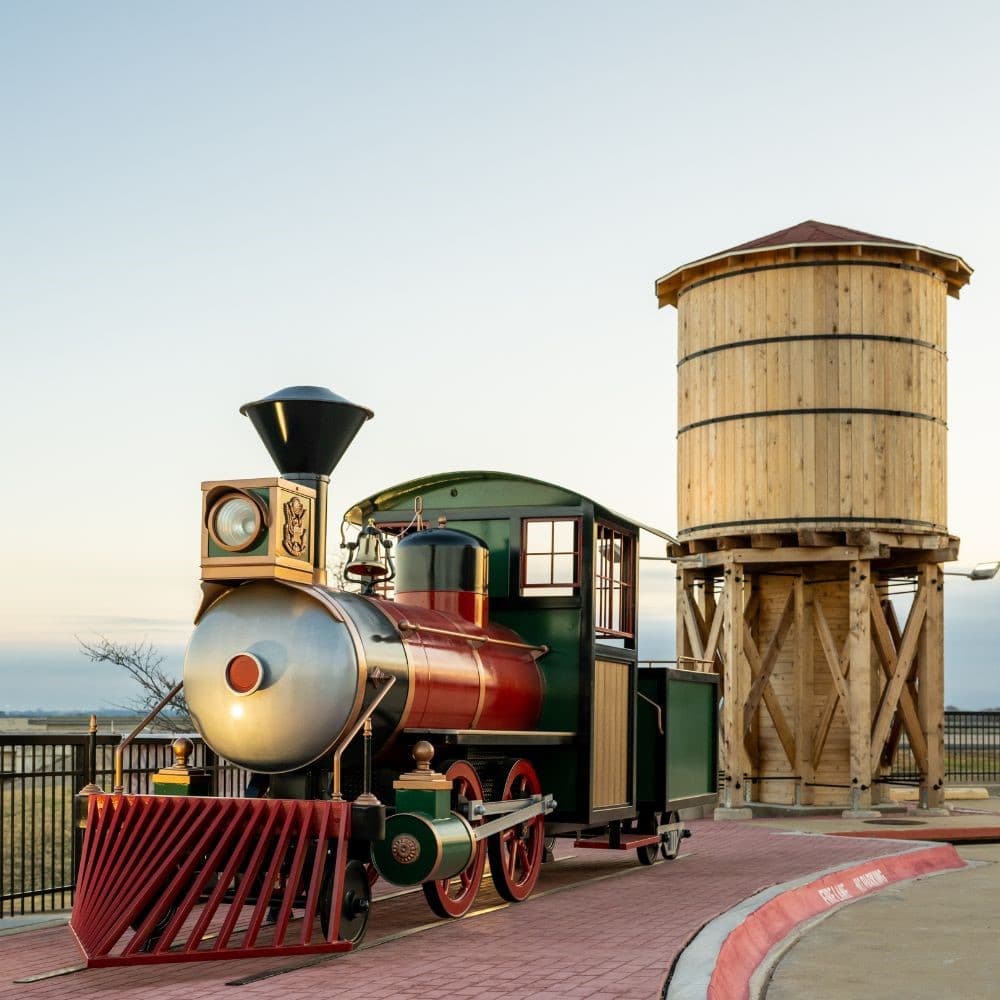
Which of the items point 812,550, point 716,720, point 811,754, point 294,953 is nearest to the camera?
point 294,953

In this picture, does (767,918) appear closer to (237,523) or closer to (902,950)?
(902,950)

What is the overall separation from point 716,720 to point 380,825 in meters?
6.40

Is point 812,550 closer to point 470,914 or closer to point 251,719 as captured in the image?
point 470,914

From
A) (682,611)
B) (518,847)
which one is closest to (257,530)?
(518,847)

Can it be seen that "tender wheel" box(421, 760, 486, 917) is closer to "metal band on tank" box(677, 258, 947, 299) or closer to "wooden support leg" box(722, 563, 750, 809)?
"wooden support leg" box(722, 563, 750, 809)

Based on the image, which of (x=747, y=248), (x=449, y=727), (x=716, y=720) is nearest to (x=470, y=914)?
(x=449, y=727)

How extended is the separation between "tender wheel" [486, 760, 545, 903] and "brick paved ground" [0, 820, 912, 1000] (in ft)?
0.50

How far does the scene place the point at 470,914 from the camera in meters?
9.68

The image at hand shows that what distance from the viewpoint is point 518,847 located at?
1050cm

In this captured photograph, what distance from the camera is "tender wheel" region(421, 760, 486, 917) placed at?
9.23 metres

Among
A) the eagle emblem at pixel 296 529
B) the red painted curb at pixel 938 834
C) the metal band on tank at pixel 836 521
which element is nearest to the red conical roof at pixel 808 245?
the metal band on tank at pixel 836 521

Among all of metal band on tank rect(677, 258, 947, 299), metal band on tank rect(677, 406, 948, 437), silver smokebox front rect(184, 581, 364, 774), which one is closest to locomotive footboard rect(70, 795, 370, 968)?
silver smokebox front rect(184, 581, 364, 774)

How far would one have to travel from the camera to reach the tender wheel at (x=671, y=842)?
43.2 feet

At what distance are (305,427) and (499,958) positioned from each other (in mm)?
3406
